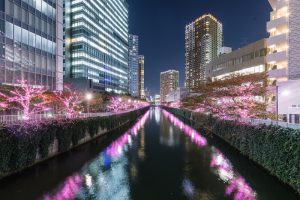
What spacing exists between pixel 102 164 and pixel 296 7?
4156cm

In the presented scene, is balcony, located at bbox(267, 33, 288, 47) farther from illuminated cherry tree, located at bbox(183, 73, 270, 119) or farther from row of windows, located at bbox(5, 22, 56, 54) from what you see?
row of windows, located at bbox(5, 22, 56, 54)

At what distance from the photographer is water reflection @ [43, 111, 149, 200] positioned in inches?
428

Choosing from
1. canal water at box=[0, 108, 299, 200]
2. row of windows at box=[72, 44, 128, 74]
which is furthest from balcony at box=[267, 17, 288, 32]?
row of windows at box=[72, 44, 128, 74]

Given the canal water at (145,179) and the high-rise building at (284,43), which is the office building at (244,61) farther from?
the canal water at (145,179)

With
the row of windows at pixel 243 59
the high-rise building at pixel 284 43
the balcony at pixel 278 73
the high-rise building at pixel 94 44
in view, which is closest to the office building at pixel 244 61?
the row of windows at pixel 243 59

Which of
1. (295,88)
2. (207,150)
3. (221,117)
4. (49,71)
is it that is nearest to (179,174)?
(207,150)

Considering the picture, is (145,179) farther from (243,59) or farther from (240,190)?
(243,59)

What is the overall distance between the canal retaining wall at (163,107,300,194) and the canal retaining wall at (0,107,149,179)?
43.7 ft

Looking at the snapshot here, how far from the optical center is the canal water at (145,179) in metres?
11.0

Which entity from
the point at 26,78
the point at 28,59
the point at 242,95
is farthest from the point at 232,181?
the point at 28,59

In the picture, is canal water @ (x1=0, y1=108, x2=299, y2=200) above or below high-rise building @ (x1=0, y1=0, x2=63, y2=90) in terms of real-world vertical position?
below

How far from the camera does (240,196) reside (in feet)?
35.8

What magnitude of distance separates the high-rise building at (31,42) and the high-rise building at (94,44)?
43.7 meters

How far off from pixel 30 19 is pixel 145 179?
39.7m
